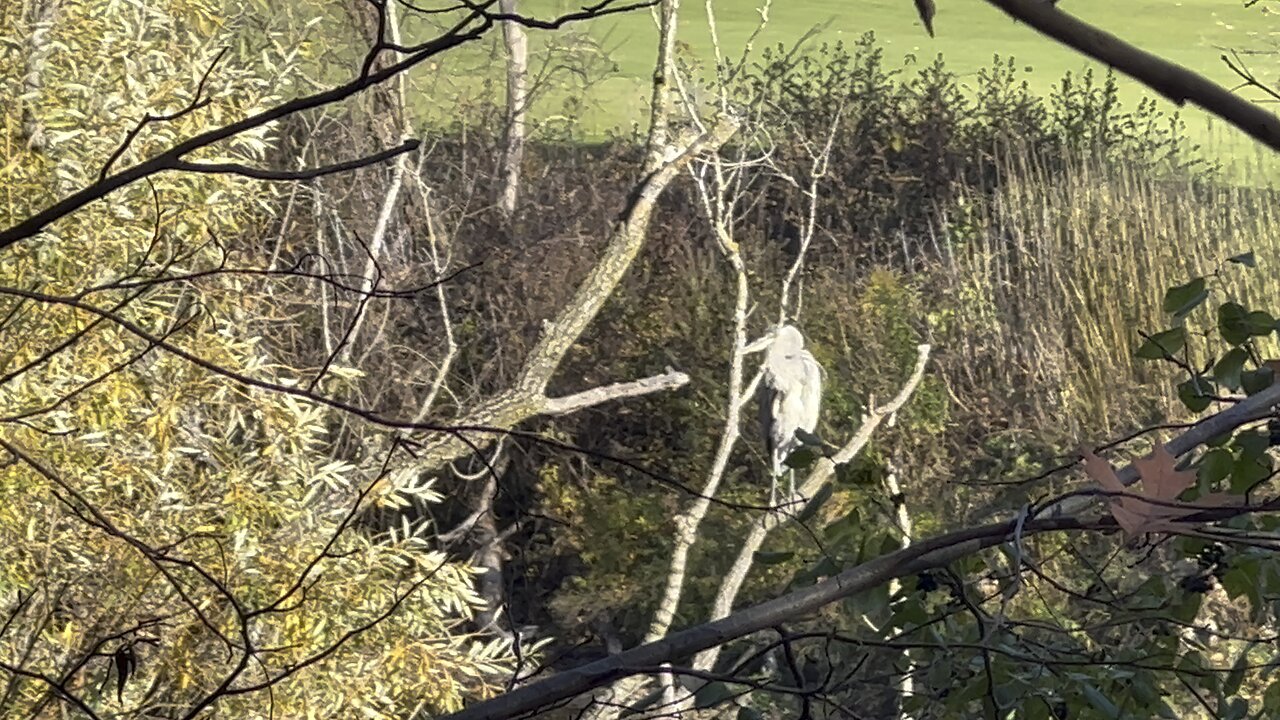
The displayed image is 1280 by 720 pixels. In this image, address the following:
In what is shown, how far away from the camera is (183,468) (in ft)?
9.31

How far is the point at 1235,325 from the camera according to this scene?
97 cm

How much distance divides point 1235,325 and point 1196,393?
0.05m

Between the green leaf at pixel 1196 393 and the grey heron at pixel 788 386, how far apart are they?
3072 millimetres

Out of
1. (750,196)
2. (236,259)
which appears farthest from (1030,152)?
(236,259)

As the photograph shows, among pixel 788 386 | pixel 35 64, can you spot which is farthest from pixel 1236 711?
pixel 788 386

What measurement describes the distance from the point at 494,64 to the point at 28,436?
3.99 meters

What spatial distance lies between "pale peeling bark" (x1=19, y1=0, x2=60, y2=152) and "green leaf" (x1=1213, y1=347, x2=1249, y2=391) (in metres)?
2.00

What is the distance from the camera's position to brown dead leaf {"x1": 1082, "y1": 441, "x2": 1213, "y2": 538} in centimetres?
62

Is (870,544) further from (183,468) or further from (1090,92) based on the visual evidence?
(1090,92)

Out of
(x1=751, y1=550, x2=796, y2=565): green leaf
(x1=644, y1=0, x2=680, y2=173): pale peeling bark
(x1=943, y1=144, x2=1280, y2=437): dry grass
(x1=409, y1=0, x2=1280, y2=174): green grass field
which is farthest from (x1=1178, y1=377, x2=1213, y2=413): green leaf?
(x1=409, y1=0, x2=1280, y2=174): green grass field

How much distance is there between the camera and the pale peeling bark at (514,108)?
17.0ft

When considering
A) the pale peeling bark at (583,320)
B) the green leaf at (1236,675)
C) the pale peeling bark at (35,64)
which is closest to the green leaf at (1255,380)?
the green leaf at (1236,675)

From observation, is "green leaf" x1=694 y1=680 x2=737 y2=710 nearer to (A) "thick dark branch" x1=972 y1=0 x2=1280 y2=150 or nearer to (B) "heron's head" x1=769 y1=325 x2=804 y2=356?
(A) "thick dark branch" x1=972 y1=0 x2=1280 y2=150

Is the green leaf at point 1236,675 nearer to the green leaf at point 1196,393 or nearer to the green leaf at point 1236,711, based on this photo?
the green leaf at point 1236,711
